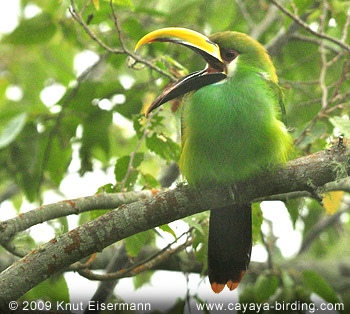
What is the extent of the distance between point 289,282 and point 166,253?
1132 mm

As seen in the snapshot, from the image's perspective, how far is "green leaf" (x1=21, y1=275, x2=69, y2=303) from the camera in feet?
10.0

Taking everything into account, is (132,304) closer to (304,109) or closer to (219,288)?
(219,288)

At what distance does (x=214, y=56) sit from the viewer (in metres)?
2.99

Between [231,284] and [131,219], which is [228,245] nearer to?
[231,284]

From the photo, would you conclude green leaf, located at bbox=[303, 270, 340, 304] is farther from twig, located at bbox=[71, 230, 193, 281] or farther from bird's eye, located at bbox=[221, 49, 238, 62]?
bird's eye, located at bbox=[221, 49, 238, 62]

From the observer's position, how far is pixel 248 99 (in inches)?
111

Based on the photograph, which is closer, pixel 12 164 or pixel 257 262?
pixel 12 164

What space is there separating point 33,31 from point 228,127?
1.99 meters

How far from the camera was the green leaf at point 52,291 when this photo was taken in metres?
3.05

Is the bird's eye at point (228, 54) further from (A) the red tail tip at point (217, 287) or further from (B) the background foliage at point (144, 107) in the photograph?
(A) the red tail tip at point (217, 287)

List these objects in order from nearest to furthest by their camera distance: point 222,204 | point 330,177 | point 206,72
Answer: point 330,177 < point 222,204 < point 206,72

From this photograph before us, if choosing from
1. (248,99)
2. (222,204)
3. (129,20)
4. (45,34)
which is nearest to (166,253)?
(222,204)

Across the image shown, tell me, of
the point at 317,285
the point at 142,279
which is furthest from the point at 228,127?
the point at 142,279

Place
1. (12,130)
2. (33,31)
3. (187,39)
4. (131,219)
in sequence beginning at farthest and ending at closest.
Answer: (33,31)
(12,130)
(187,39)
(131,219)
